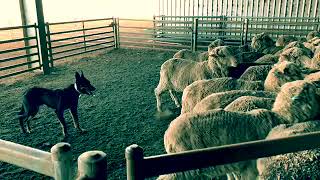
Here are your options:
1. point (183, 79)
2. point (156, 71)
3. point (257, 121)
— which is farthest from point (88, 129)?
point (156, 71)

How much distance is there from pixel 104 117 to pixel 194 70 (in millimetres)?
2003

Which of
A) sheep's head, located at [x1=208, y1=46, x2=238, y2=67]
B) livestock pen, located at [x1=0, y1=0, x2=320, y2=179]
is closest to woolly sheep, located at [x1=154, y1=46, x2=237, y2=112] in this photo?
sheep's head, located at [x1=208, y1=46, x2=238, y2=67]

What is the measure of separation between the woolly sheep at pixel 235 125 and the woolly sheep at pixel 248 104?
35cm

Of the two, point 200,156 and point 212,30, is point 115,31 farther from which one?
point 200,156

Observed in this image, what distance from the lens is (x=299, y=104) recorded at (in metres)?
3.47

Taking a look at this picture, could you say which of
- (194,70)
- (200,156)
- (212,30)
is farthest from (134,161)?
(212,30)

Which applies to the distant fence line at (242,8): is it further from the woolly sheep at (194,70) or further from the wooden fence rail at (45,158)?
the wooden fence rail at (45,158)

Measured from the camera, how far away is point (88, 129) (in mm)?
5793

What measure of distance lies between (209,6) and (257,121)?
1298cm

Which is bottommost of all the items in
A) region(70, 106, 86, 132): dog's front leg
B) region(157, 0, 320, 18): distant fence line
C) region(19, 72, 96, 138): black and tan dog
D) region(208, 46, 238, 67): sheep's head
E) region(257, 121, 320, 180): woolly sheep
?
region(70, 106, 86, 132): dog's front leg

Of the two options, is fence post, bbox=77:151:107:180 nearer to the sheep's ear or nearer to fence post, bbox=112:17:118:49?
the sheep's ear

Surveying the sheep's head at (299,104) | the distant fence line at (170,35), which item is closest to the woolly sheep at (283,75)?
the sheep's head at (299,104)

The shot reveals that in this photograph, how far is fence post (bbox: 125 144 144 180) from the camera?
4.83ft

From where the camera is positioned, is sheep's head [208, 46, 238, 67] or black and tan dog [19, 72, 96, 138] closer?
black and tan dog [19, 72, 96, 138]
